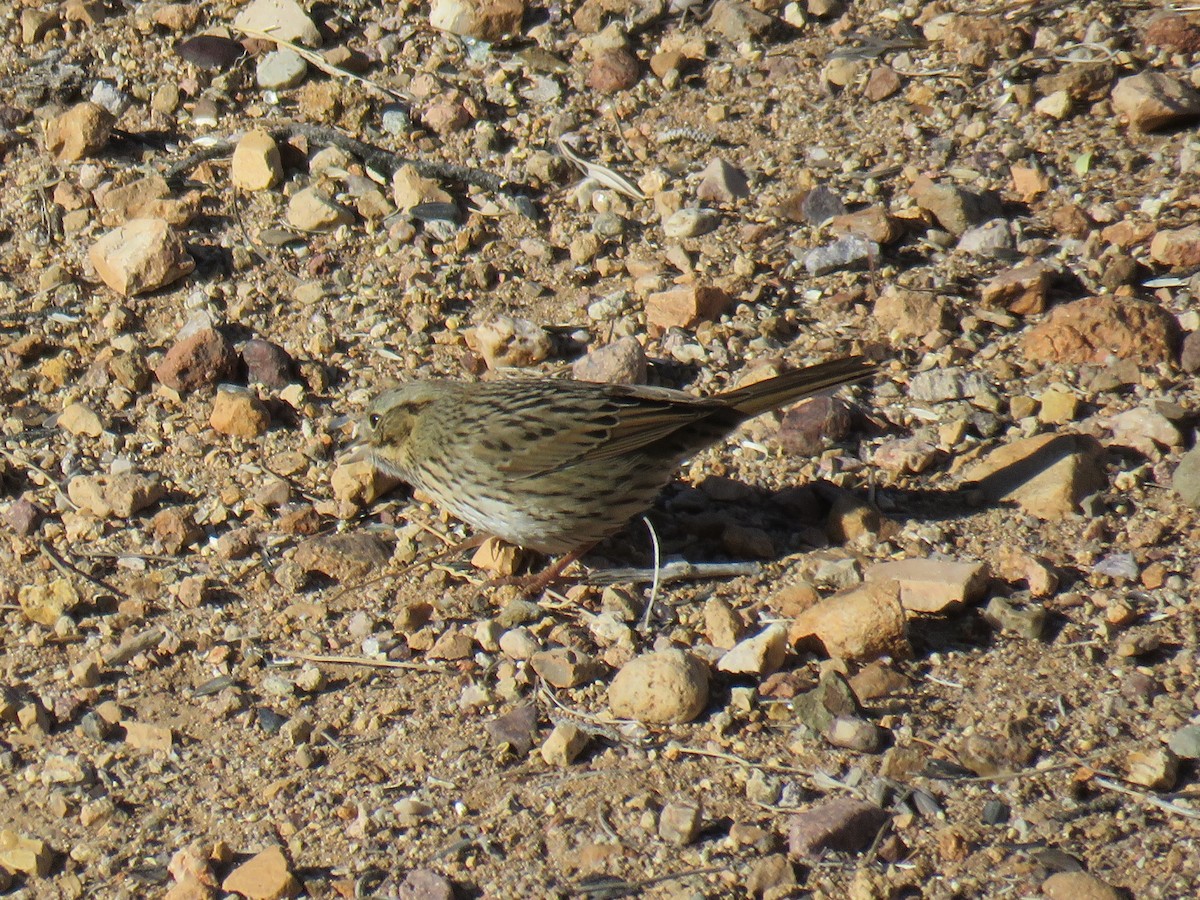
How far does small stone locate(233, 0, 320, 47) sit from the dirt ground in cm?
10

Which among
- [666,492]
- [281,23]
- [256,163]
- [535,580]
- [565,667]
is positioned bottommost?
[666,492]

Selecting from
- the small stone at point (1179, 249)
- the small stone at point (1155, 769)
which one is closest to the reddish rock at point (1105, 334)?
the small stone at point (1179, 249)

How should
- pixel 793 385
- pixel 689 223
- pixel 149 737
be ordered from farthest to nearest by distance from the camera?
pixel 689 223
pixel 793 385
pixel 149 737

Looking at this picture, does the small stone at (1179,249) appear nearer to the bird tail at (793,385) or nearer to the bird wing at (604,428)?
the bird tail at (793,385)

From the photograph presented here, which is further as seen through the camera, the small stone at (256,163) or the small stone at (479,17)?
the small stone at (479,17)

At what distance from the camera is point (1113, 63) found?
7.34 meters

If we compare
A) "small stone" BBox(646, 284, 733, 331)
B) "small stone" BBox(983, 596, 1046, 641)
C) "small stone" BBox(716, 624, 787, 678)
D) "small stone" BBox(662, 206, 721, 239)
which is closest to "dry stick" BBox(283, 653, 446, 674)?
"small stone" BBox(716, 624, 787, 678)

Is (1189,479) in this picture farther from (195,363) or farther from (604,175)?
(195,363)

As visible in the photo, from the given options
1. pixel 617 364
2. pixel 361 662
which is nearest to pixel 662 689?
pixel 361 662

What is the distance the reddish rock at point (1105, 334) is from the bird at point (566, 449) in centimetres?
90

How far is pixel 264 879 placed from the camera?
420 cm

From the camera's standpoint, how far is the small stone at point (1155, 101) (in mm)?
7000

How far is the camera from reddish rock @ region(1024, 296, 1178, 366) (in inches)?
235

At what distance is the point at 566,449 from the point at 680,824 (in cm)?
181
